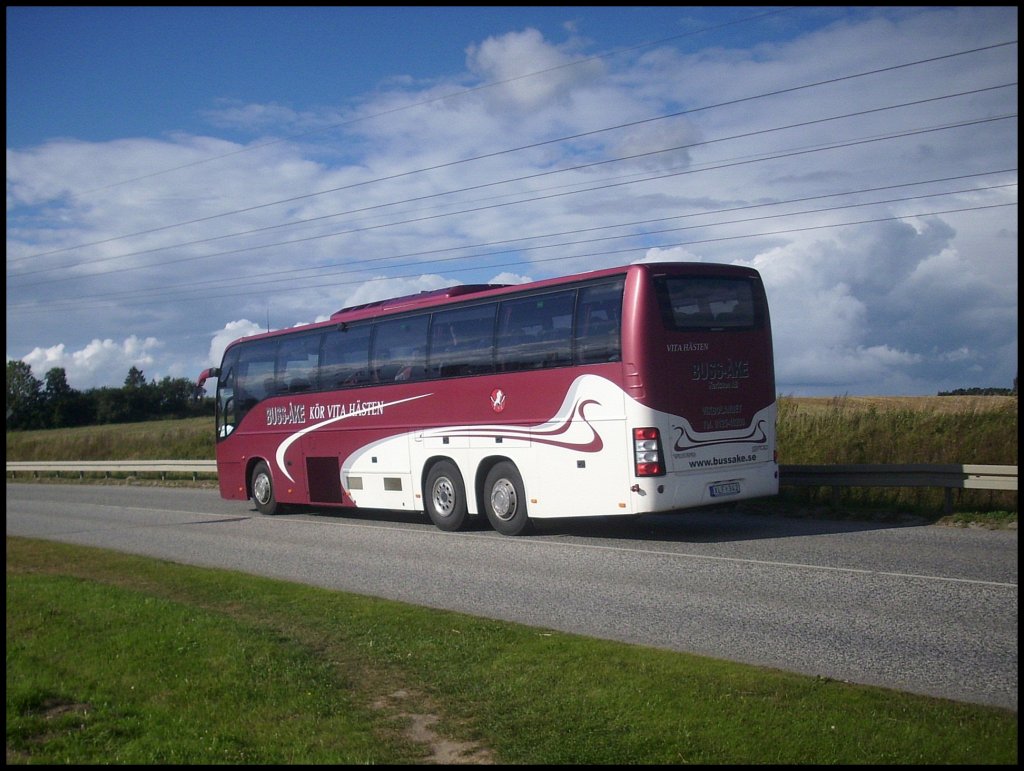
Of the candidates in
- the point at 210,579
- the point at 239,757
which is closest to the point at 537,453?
the point at 210,579

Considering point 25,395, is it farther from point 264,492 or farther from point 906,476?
point 906,476

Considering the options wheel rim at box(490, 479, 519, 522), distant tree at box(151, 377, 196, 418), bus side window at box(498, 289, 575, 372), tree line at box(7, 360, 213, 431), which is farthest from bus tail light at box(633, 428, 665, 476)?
distant tree at box(151, 377, 196, 418)

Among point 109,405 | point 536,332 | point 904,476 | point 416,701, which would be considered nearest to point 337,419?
point 536,332

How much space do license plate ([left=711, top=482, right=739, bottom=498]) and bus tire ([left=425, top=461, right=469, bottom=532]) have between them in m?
4.26

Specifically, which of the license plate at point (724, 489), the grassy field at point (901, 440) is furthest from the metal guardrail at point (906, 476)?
the license plate at point (724, 489)

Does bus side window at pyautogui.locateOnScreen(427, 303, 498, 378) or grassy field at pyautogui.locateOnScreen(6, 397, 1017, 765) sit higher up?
bus side window at pyautogui.locateOnScreen(427, 303, 498, 378)

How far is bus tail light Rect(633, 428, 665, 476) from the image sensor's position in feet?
43.7

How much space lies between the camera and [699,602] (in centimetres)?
952

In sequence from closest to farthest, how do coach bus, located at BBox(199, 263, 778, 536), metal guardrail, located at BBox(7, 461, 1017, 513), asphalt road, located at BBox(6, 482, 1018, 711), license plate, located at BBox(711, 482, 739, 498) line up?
asphalt road, located at BBox(6, 482, 1018, 711), coach bus, located at BBox(199, 263, 778, 536), license plate, located at BBox(711, 482, 739, 498), metal guardrail, located at BBox(7, 461, 1017, 513)

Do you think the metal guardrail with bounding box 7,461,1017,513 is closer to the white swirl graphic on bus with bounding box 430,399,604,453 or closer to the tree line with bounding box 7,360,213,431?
the white swirl graphic on bus with bounding box 430,399,604,453

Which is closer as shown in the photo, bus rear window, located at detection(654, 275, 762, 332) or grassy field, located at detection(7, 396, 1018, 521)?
bus rear window, located at detection(654, 275, 762, 332)

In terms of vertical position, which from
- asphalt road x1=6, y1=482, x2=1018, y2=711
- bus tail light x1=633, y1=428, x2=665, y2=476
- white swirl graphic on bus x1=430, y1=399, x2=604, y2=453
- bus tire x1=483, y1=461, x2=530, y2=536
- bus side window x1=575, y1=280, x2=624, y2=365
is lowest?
asphalt road x1=6, y1=482, x2=1018, y2=711

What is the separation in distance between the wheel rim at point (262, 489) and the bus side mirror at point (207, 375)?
2724 mm

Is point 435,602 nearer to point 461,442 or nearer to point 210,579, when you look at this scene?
point 210,579
